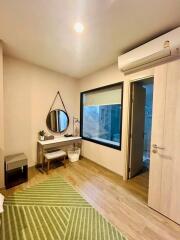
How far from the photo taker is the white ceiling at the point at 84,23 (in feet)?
4.84

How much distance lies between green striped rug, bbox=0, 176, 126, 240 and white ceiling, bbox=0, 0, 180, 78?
8.65 ft

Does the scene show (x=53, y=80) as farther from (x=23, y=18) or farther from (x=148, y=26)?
(x=148, y=26)

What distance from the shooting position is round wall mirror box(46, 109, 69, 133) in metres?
Answer: 3.63

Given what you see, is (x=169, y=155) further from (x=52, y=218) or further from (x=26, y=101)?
(x=26, y=101)

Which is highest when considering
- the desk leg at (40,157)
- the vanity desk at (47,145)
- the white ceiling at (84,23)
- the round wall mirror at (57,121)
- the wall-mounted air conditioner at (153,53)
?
the white ceiling at (84,23)

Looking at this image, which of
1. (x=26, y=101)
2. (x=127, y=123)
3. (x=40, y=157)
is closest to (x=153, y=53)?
(x=127, y=123)

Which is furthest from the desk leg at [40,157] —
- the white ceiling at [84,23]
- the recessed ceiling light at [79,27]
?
the recessed ceiling light at [79,27]

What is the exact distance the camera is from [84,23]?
5.75ft

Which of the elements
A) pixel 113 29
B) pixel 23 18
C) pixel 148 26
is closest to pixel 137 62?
pixel 148 26

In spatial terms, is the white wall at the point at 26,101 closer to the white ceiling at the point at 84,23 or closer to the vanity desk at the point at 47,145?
the vanity desk at the point at 47,145

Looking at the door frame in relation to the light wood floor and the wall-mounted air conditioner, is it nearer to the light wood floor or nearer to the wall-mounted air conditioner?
the wall-mounted air conditioner

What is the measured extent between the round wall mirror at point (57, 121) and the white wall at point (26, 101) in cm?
14

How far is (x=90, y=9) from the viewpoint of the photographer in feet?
4.98

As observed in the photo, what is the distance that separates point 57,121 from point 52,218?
2.42 meters
